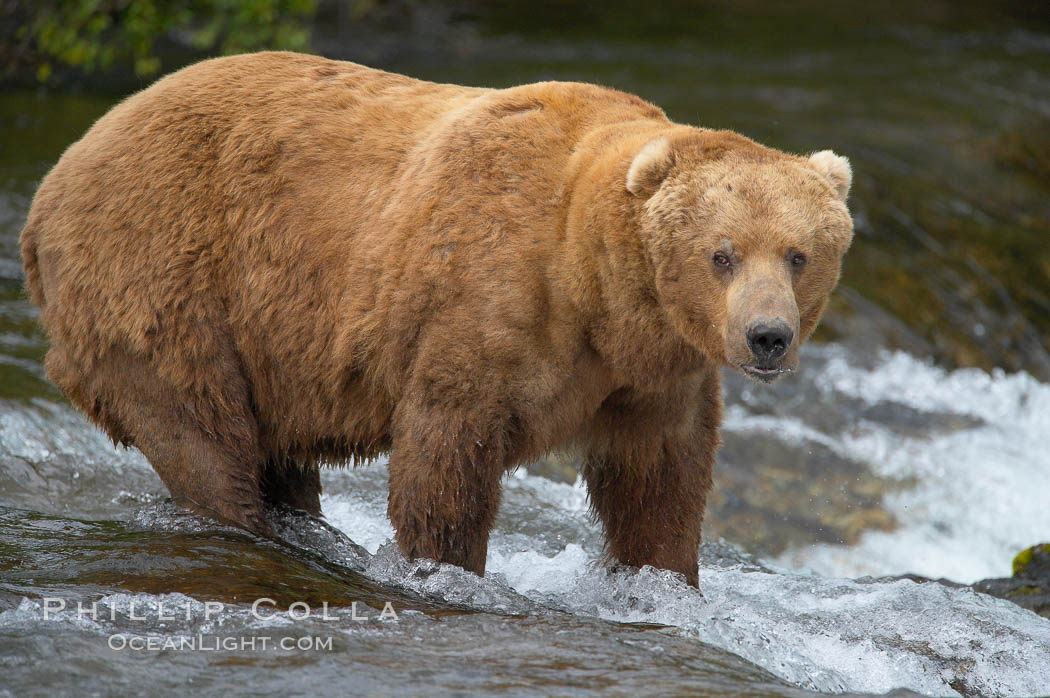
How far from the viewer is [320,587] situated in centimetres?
530

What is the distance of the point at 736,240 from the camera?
4.86m

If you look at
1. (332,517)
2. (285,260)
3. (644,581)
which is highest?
(285,260)

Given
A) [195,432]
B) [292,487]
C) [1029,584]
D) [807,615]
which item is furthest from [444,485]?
[1029,584]

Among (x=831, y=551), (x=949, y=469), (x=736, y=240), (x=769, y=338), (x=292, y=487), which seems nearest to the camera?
(x=769, y=338)

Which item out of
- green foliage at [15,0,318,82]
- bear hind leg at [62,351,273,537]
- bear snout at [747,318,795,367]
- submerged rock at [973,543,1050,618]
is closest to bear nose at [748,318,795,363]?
bear snout at [747,318,795,367]

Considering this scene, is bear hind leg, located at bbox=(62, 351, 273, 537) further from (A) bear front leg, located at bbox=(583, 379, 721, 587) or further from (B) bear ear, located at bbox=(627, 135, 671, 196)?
(B) bear ear, located at bbox=(627, 135, 671, 196)

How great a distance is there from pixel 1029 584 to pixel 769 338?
10.7 feet

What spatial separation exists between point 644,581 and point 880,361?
5.57 m

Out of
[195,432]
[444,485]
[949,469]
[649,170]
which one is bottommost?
[949,469]

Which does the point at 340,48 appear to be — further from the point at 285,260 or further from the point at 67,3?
the point at 285,260

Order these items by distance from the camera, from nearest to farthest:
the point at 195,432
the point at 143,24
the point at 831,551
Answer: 1. the point at 195,432
2. the point at 831,551
3. the point at 143,24

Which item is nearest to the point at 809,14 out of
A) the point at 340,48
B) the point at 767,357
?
the point at 340,48

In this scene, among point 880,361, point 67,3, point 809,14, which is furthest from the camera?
point 809,14

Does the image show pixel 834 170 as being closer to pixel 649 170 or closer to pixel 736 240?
pixel 736 240
